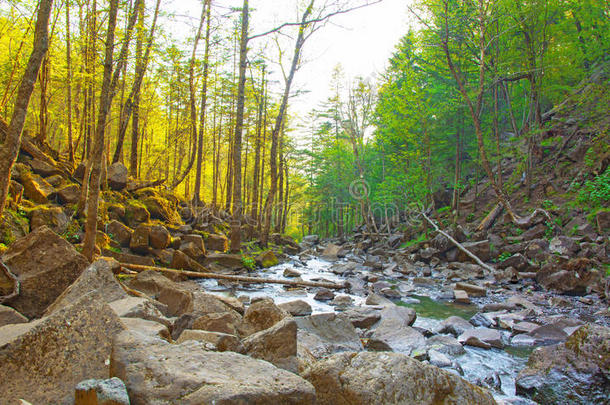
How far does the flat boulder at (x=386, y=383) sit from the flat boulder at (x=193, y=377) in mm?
377

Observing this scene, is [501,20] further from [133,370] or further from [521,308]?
[133,370]

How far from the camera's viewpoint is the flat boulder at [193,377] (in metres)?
2.30

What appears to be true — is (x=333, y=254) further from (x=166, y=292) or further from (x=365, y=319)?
(x=166, y=292)

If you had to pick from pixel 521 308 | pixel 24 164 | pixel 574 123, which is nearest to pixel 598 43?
pixel 574 123

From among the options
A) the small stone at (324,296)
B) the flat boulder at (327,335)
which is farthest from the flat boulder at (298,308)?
the small stone at (324,296)

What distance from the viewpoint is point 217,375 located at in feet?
8.46

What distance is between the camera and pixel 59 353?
273cm

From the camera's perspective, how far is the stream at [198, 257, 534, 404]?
456cm

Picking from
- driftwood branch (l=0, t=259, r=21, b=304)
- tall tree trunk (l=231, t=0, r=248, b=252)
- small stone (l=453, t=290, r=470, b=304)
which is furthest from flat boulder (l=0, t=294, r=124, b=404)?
tall tree trunk (l=231, t=0, r=248, b=252)

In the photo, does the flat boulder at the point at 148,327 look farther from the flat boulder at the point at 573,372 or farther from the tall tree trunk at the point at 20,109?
the flat boulder at the point at 573,372

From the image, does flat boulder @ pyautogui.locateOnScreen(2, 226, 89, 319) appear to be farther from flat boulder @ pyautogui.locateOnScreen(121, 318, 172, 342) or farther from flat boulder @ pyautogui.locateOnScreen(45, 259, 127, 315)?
flat boulder @ pyautogui.locateOnScreen(121, 318, 172, 342)

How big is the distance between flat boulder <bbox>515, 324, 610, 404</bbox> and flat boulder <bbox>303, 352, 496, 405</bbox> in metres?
1.44

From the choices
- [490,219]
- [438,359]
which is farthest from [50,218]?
[490,219]

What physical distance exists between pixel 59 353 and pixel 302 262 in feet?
53.9
